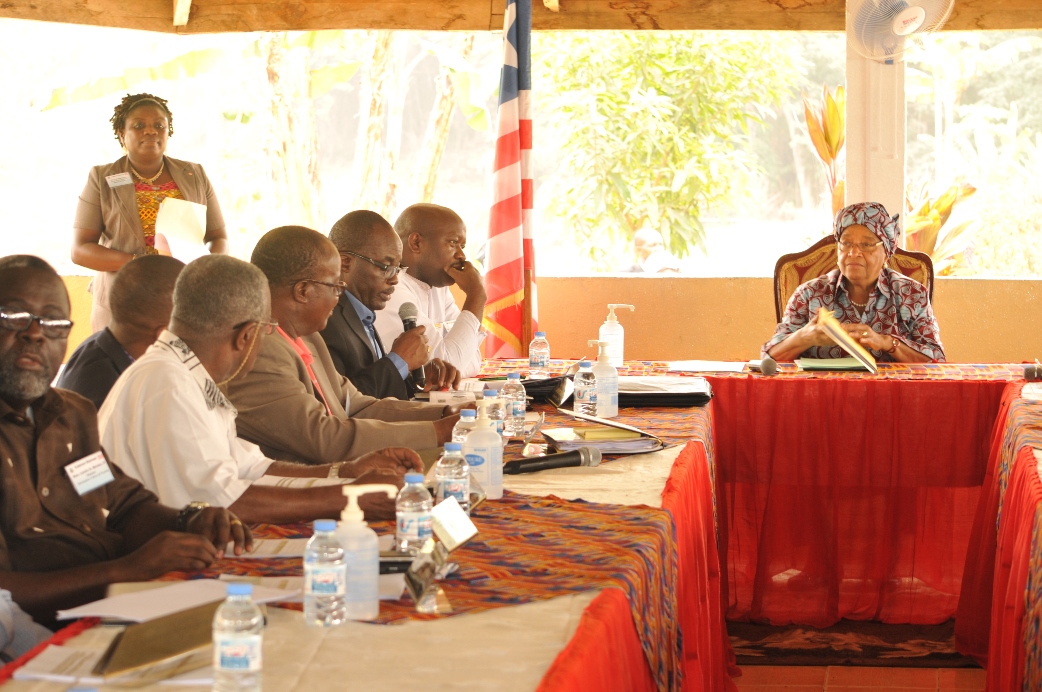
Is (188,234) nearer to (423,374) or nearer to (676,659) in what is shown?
(423,374)

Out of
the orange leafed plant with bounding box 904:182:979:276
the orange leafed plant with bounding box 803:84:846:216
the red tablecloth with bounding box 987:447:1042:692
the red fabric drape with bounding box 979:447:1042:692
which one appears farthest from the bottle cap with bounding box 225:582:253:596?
the orange leafed plant with bounding box 904:182:979:276

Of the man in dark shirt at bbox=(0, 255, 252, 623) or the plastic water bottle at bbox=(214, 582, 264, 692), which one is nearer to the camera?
the plastic water bottle at bbox=(214, 582, 264, 692)

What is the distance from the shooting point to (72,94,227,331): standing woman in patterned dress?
4.67 meters

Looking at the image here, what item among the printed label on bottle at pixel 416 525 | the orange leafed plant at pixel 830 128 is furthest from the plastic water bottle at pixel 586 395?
the orange leafed plant at pixel 830 128

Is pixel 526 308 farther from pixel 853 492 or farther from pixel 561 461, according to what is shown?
pixel 561 461

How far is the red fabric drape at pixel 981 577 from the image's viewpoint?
3107 millimetres

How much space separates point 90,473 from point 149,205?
124 inches

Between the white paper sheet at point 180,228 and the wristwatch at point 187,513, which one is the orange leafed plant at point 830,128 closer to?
the white paper sheet at point 180,228

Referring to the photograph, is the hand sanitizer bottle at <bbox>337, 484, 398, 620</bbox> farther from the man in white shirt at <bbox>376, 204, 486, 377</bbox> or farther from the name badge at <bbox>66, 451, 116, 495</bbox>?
A: the man in white shirt at <bbox>376, 204, 486, 377</bbox>

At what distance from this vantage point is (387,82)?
32.0ft

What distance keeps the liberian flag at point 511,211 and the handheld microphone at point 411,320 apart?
2.00 m

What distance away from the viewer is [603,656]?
144 centimetres

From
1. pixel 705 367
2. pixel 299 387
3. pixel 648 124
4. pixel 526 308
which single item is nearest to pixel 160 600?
pixel 299 387

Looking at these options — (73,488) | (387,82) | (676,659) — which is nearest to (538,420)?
(676,659)
